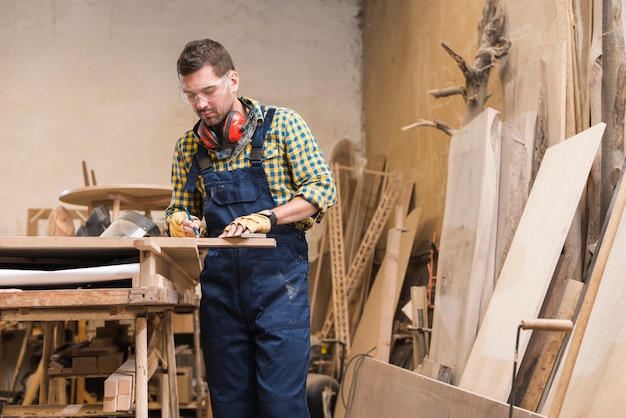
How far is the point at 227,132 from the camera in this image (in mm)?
2545

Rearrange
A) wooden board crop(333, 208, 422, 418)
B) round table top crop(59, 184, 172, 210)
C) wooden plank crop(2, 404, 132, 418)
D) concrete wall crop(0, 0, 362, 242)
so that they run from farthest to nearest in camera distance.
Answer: concrete wall crop(0, 0, 362, 242) → wooden board crop(333, 208, 422, 418) → round table top crop(59, 184, 172, 210) → wooden plank crop(2, 404, 132, 418)

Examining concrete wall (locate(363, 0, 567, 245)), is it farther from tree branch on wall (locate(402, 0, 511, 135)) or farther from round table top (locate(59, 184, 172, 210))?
round table top (locate(59, 184, 172, 210))

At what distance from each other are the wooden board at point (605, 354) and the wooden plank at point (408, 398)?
18cm

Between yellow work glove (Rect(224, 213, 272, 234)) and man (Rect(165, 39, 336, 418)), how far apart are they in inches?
3.8

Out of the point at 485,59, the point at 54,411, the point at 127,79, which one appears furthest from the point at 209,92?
the point at 127,79

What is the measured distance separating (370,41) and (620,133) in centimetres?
465

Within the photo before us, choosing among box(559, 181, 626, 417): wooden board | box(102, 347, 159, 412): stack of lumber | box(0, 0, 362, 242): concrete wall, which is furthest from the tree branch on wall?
box(0, 0, 362, 242): concrete wall

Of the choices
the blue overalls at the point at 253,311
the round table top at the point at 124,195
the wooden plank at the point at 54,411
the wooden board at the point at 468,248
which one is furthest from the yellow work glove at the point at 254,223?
the round table top at the point at 124,195

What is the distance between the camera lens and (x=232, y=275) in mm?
2504

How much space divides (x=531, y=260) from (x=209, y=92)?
4.56 ft

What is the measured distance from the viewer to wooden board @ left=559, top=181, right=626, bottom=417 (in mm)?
2105

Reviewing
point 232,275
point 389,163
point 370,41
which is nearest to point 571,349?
point 232,275

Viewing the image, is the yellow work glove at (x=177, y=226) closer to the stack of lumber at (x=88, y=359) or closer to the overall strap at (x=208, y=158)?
the overall strap at (x=208, y=158)

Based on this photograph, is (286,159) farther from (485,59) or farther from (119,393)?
(485,59)
